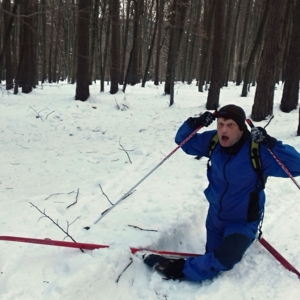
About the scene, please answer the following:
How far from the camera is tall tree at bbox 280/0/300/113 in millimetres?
9984

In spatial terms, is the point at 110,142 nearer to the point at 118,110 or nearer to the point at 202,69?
the point at 118,110

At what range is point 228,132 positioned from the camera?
3.05m

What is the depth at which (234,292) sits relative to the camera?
2.93 m

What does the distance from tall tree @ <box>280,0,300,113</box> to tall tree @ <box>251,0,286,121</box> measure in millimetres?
1065

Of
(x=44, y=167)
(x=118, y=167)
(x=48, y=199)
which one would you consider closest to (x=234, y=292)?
(x=48, y=199)

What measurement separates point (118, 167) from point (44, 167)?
145 cm

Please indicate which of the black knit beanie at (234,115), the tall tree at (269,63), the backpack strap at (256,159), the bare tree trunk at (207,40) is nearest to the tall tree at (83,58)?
the bare tree trunk at (207,40)

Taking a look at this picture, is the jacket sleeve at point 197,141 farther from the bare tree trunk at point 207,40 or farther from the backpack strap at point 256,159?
the bare tree trunk at point 207,40

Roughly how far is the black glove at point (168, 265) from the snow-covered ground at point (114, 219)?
2.5 inches

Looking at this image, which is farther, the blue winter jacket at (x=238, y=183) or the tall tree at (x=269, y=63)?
the tall tree at (x=269, y=63)

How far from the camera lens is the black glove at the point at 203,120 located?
11.0ft

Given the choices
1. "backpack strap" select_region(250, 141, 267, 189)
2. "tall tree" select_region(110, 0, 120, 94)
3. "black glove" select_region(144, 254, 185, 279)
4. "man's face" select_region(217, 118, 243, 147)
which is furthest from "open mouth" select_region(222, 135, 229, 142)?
"tall tree" select_region(110, 0, 120, 94)

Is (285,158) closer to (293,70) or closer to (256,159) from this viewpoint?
(256,159)

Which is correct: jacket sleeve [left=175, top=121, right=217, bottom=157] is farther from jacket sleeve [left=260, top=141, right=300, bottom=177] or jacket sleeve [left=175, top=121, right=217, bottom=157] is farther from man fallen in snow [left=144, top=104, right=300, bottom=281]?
jacket sleeve [left=260, top=141, right=300, bottom=177]
